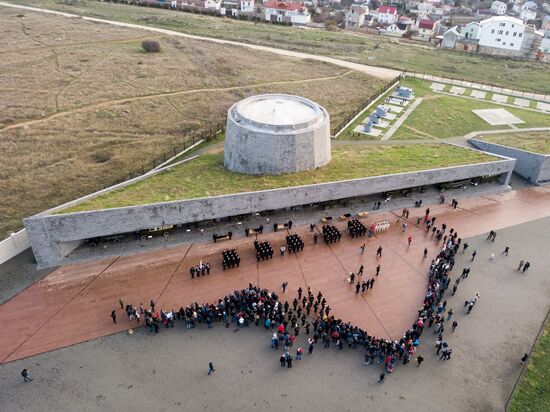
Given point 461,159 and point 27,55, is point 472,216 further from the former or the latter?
point 27,55

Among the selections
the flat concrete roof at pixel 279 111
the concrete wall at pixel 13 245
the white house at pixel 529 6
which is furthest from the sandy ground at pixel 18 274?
the white house at pixel 529 6

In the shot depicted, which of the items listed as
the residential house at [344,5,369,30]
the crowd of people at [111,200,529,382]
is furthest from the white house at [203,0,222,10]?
the crowd of people at [111,200,529,382]

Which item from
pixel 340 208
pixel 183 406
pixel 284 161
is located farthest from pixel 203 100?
pixel 183 406

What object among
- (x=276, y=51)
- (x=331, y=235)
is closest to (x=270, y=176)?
(x=331, y=235)

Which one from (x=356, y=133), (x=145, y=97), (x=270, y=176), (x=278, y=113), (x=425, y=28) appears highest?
(x=425, y=28)

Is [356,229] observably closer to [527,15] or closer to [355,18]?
[355,18]

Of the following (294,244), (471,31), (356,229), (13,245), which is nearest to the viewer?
(13,245)

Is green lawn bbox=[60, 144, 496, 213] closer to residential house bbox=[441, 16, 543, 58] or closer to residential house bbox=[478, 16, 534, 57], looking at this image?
residential house bbox=[441, 16, 543, 58]
